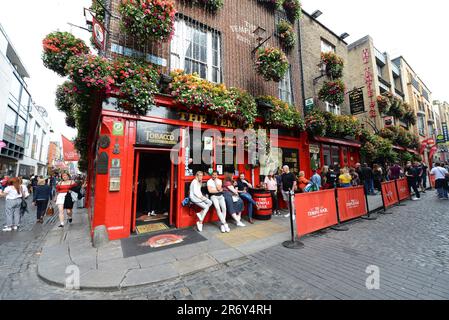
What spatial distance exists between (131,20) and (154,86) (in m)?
1.84

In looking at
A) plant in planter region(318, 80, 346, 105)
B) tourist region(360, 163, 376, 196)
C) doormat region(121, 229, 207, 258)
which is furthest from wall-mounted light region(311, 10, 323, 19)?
doormat region(121, 229, 207, 258)

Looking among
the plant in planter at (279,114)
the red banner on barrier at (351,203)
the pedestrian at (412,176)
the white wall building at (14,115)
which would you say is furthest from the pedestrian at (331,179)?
the white wall building at (14,115)

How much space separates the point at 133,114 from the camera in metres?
5.79

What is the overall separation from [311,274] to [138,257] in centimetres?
357

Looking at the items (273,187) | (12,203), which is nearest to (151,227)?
(273,187)

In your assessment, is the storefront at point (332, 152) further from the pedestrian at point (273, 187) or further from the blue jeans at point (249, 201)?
the blue jeans at point (249, 201)

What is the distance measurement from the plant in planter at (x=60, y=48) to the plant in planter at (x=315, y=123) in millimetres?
9842

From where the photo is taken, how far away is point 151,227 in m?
6.43

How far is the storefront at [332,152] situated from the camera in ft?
36.4

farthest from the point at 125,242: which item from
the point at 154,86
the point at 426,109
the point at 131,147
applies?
the point at 426,109

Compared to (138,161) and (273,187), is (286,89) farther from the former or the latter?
(138,161)

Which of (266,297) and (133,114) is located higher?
(133,114)
